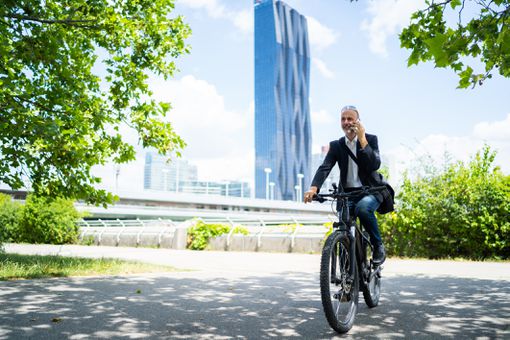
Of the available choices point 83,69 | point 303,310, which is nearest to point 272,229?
point 83,69

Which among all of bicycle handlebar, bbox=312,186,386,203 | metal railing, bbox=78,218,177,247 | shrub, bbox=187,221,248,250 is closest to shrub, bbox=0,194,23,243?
metal railing, bbox=78,218,177,247

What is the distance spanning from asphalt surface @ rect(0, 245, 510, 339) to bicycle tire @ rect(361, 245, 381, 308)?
12 cm

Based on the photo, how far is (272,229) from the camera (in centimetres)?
1703

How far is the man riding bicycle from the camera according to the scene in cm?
455

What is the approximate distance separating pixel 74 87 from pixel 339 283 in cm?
677

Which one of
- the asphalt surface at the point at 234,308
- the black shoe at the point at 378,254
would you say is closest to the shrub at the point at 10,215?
the asphalt surface at the point at 234,308

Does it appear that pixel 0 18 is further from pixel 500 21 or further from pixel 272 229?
pixel 272 229

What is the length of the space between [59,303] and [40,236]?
63.6ft

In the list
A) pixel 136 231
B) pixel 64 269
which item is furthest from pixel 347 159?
pixel 136 231

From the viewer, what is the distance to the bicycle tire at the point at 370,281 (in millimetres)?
4543

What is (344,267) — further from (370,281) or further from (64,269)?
(64,269)

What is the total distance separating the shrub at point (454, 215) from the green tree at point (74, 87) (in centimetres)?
618

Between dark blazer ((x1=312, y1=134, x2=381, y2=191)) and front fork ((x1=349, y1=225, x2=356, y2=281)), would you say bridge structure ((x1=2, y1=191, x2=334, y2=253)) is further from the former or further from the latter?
front fork ((x1=349, y1=225, x2=356, y2=281))

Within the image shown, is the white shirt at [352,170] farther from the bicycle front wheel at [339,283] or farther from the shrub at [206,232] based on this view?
the shrub at [206,232]
